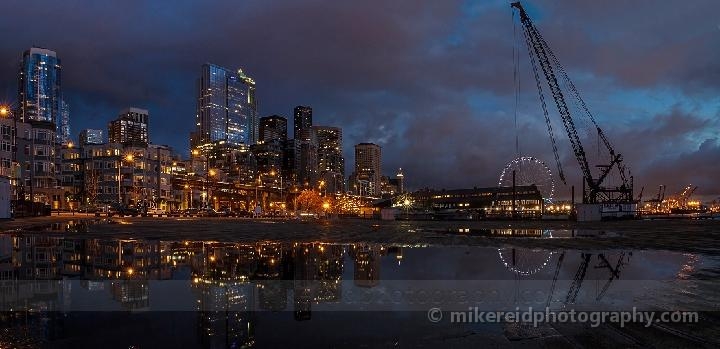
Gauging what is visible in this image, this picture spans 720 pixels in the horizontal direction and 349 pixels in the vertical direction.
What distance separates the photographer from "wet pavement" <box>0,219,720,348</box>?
6.43 metres

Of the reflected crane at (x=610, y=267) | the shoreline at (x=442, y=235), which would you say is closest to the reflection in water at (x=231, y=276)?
the reflected crane at (x=610, y=267)

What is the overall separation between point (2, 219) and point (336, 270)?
6371 cm

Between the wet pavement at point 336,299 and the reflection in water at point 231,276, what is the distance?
44mm

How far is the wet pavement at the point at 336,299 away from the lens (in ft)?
21.1

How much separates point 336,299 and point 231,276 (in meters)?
3.92

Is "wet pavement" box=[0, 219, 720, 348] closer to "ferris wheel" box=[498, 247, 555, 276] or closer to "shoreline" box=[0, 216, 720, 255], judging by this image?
"ferris wheel" box=[498, 247, 555, 276]

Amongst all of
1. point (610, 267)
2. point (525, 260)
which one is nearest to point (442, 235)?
point (525, 260)

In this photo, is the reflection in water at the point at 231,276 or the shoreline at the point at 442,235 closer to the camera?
the reflection in water at the point at 231,276

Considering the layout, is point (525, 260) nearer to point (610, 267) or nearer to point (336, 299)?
point (610, 267)

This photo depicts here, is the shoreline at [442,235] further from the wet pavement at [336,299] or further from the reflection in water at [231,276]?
the wet pavement at [336,299]

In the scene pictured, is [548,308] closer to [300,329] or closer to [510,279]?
[510,279]

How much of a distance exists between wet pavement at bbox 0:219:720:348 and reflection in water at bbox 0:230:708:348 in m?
0.04

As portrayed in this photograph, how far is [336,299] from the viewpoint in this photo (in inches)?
358

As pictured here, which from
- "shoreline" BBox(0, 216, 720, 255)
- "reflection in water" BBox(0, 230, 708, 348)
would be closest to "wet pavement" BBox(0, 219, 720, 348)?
"reflection in water" BBox(0, 230, 708, 348)
